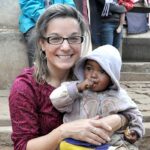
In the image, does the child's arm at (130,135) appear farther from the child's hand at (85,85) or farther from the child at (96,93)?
the child's hand at (85,85)

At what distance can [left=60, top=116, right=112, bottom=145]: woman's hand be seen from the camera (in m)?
2.46

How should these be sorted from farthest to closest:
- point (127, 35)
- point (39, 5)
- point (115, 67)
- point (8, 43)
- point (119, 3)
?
point (127, 35)
point (119, 3)
point (8, 43)
point (39, 5)
point (115, 67)

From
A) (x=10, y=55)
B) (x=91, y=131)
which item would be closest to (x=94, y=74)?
(x=91, y=131)

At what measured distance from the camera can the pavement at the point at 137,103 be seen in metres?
4.27

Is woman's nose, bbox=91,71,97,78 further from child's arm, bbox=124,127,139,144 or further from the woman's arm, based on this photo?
child's arm, bbox=124,127,139,144

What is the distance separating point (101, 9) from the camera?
5.99m

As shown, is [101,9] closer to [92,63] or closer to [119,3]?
[119,3]

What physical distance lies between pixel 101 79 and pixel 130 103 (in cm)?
24

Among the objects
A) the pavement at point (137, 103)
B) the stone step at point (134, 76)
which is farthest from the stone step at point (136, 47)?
the pavement at point (137, 103)

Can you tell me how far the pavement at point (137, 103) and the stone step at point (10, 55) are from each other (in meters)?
0.19

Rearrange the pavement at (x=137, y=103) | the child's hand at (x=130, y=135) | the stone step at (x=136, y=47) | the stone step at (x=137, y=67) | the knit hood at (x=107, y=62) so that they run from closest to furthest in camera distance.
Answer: the knit hood at (x=107, y=62), the child's hand at (x=130, y=135), the pavement at (x=137, y=103), the stone step at (x=137, y=67), the stone step at (x=136, y=47)

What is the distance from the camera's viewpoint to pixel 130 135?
2688 mm

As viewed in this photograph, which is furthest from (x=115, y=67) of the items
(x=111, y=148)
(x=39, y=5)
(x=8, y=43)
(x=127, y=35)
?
(x=127, y=35)

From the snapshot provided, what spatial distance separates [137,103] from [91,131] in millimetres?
2773
